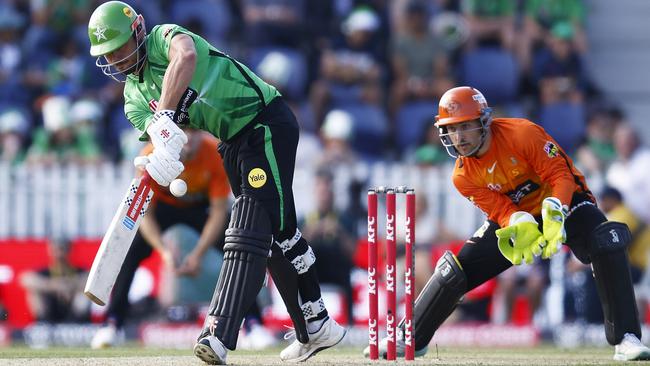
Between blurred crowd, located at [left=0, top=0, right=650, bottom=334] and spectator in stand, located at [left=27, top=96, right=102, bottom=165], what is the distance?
0.6 inches

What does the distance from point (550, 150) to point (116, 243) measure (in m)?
2.65

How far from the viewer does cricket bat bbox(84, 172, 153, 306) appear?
24.5 ft

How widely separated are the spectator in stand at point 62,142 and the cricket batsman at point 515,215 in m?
7.13

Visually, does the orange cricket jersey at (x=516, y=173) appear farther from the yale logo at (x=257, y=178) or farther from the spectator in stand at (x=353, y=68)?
the spectator in stand at (x=353, y=68)

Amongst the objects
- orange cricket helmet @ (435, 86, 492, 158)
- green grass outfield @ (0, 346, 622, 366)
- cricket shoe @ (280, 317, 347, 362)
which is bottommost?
green grass outfield @ (0, 346, 622, 366)

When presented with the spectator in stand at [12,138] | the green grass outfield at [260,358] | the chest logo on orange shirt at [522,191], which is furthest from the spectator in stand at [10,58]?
the chest logo on orange shirt at [522,191]

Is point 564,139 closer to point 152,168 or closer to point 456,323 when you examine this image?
point 456,323

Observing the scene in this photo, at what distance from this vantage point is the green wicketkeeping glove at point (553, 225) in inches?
309

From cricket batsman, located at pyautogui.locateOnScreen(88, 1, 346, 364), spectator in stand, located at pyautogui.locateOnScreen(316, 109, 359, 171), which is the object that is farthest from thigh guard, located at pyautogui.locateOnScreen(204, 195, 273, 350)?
spectator in stand, located at pyautogui.locateOnScreen(316, 109, 359, 171)

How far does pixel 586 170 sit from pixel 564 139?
4.72 ft

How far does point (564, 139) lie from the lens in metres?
15.8

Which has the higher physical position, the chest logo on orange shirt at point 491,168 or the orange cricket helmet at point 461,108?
the orange cricket helmet at point 461,108

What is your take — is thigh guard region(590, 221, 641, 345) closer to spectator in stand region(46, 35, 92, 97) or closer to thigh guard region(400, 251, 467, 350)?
thigh guard region(400, 251, 467, 350)

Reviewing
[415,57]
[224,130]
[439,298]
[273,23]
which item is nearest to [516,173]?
[439,298]
